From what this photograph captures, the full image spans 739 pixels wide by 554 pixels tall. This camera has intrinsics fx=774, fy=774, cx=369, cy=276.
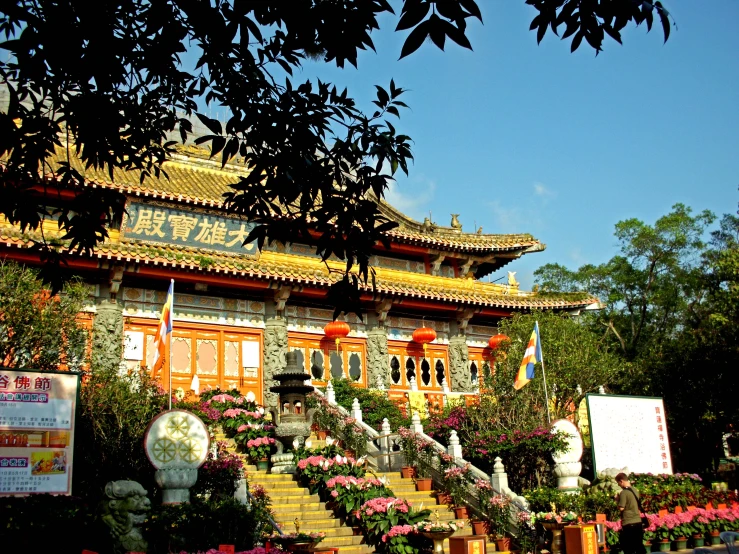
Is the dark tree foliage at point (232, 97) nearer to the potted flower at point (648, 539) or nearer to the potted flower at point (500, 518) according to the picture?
the potted flower at point (500, 518)

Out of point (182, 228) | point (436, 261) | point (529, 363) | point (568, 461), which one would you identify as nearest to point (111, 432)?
point (568, 461)

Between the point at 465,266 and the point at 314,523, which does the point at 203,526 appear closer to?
the point at 314,523

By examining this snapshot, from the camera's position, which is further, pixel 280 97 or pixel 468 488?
pixel 468 488

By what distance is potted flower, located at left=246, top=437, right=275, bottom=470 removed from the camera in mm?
12938

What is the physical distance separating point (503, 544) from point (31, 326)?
7.77 metres

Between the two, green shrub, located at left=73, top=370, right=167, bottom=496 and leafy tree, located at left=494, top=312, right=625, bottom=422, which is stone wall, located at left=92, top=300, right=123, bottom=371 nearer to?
green shrub, located at left=73, top=370, right=167, bottom=496

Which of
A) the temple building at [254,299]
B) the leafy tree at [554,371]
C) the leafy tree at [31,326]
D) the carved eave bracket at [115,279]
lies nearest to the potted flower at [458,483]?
the leafy tree at [554,371]

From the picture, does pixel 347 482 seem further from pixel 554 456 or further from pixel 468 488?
pixel 554 456

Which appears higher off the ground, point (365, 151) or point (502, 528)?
point (365, 151)

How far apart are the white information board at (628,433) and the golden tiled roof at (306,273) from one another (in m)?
5.22

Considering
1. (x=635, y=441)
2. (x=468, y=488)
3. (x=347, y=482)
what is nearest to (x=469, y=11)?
(x=347, y=482)

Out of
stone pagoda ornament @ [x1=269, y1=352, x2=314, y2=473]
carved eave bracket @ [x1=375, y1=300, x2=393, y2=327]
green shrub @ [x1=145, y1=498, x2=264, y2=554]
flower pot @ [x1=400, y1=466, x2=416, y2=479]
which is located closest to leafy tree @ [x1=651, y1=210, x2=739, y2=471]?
carved eave bracket @ [x1=375, y1=300, x2=393, y2=327]

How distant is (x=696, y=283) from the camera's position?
93.0 feet

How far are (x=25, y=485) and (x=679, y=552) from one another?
9635 mm
